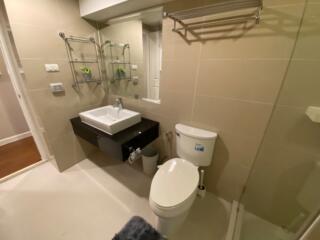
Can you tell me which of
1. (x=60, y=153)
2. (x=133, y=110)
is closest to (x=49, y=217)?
(x=60, y=153)

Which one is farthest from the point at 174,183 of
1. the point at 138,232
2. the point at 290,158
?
the point at 290,158

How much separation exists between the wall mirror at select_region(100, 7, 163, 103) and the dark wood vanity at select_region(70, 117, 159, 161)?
34 cm

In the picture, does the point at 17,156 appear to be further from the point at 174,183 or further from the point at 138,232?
the point at 174,183

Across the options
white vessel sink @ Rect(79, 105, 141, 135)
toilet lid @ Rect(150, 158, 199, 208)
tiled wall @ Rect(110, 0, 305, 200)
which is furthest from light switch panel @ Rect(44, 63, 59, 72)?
toilet lid @ Rect(150, 158, 199, 208)

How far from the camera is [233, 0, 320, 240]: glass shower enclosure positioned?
0.86 m

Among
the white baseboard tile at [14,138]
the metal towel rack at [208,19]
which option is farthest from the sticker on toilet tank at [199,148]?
the white baseboard tile at [14,138]

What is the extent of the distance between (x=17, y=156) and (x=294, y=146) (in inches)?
134

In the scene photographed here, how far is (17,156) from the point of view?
2209 mm

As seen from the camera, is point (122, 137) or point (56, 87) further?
point (56, 87)

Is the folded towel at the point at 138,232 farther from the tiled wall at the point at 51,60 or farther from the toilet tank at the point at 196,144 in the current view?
the tiled wall at the point at 51,60

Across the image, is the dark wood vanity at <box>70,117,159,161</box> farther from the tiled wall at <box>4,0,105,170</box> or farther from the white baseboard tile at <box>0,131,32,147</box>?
the white baseboard tile at <box>0,131,32,147</box>

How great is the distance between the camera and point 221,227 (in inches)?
52.3

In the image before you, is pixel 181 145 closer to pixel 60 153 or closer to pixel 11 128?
pixel 60 153

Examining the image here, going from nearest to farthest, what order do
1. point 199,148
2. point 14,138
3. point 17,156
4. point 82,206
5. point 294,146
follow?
1. point 294,146
2. point 199,148
3. point 82,206
4. point 17,156
5. point 14,138
